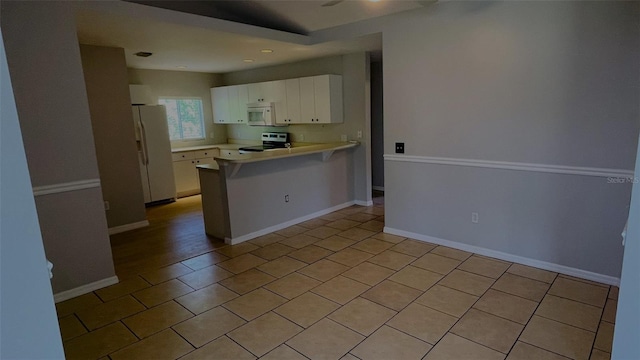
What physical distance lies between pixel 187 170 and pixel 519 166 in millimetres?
5397

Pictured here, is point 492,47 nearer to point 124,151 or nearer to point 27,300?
point 27,300

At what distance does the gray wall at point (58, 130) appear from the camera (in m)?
2.59

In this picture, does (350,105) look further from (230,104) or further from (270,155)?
(230,104)

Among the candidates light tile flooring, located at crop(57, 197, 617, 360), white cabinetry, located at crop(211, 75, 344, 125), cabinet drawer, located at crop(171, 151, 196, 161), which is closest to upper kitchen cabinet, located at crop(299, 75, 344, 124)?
white cabinetry, located at crop(211, 75, 344, 125)

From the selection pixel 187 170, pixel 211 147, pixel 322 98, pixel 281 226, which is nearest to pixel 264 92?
pixel 322 98

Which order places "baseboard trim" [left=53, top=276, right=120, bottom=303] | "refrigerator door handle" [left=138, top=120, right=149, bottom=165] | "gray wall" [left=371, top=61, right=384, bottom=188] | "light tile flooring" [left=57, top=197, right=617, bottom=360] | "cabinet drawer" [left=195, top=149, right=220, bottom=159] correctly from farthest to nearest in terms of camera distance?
1. "cabinet drawer" [left=195, top=149, right=220, bottom=159]
2. "gray wall" [left=371, top=61, right=384, bottom=188]
3. "refrigerator door handle" [left=138, top=120, right=149, bottom=165]
4. "baseboard trim" [left=53, top=276, right=120, bottom=303]
5. "light tile flooring" [left=57, top=197, right=617, bottom=360]

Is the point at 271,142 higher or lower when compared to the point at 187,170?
higher

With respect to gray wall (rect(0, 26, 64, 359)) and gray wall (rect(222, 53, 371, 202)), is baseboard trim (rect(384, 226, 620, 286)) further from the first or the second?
gray wall (rect(0, 26, 64, 359))

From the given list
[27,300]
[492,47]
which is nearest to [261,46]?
[492,47]

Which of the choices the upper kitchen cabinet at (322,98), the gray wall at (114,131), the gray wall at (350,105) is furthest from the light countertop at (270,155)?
the gray wall at (114,131)

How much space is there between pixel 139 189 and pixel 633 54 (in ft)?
17.5

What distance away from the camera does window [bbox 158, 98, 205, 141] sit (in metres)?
6.83

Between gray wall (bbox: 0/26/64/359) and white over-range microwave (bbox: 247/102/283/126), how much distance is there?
5347mm

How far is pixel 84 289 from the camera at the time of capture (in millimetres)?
3037
